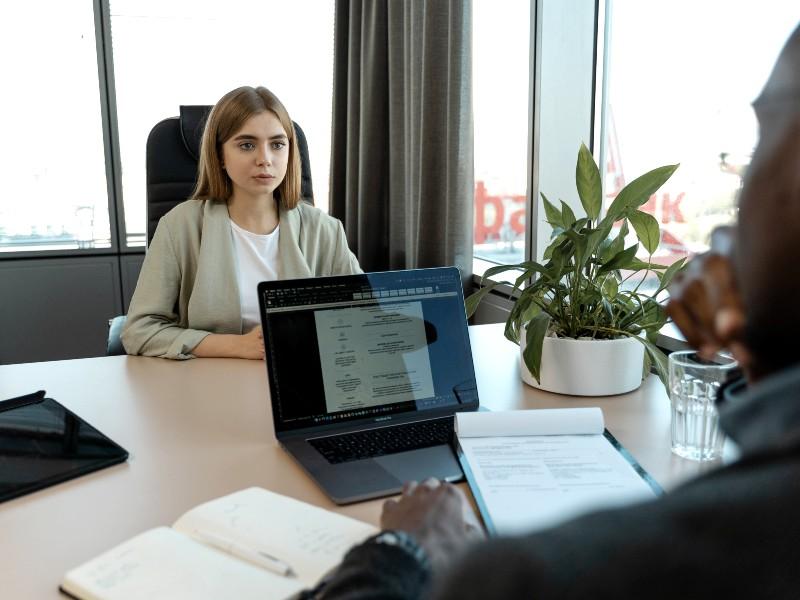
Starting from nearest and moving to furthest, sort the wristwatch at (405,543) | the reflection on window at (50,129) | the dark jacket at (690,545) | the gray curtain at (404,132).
A: the dark jacket at (690,545) < the wristwatch at (405,543) < the gray curtain at (404,132) < the reflection on window at (50,129)

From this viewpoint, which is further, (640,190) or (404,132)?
(404,132)

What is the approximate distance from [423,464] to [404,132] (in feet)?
6.34

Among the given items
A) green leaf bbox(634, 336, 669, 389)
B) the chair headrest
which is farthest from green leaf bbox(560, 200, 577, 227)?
the chair headrest


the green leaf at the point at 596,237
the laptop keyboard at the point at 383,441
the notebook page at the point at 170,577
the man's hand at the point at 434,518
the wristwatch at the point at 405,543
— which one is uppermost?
the green leaf at the point at 596,237

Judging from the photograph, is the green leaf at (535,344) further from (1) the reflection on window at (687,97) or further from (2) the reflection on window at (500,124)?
(2) the reflection on window at (500,124)

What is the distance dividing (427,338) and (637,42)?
1263mm

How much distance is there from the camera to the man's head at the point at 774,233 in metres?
0.33

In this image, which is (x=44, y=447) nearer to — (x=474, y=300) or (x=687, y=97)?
(x=474, y=300)

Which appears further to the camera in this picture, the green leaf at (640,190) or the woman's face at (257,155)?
the woman's face at (257,155)

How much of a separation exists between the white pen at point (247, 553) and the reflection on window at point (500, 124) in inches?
A: 69.3

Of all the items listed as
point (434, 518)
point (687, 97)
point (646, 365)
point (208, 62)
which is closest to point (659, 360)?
point (646, 365)

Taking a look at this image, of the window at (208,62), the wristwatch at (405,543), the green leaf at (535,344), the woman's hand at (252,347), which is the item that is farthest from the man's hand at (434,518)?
the window at (208,62)

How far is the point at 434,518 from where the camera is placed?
2.21 feet

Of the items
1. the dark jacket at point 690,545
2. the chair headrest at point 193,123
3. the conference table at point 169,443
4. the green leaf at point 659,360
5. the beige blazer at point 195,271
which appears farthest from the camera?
the chair headrest at point 193,123
